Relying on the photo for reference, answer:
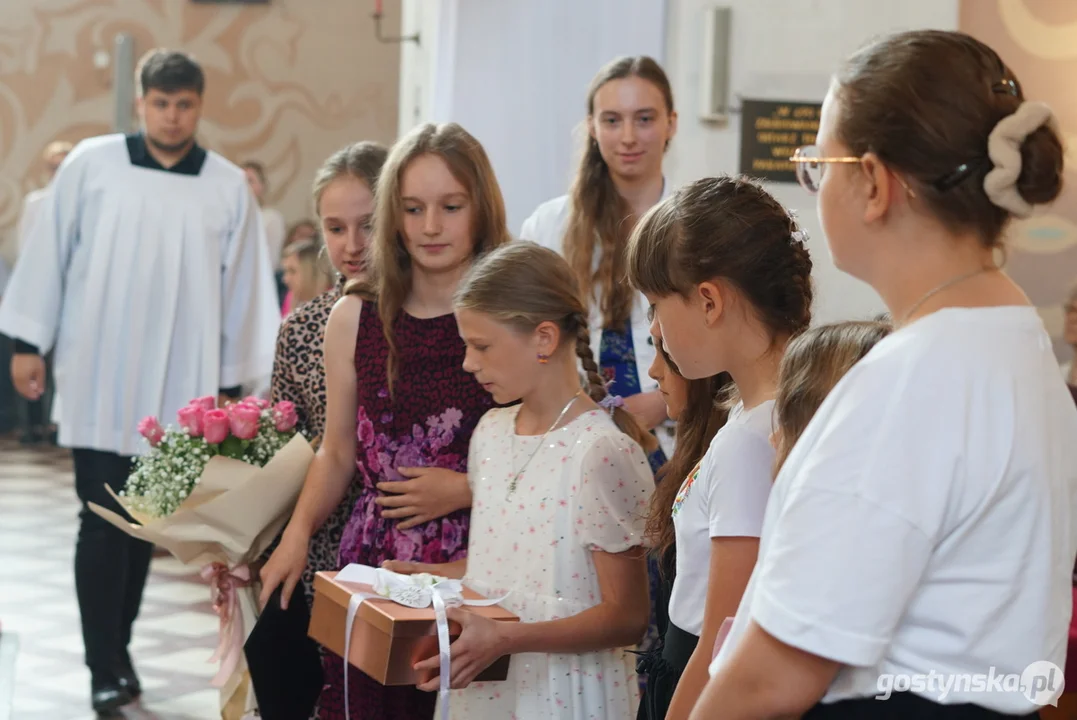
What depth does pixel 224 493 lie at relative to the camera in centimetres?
248

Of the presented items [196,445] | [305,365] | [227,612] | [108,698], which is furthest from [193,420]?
[108,698]

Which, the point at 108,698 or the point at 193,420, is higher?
the point at 193,420

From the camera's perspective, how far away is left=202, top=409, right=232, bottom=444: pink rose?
2592mm

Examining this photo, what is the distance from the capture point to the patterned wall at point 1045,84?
4.40 metres

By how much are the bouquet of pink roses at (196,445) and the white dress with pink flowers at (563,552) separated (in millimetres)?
667

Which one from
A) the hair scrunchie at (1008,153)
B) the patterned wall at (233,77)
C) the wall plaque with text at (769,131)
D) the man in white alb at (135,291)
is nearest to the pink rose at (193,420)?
the man in white alb at (135,291)

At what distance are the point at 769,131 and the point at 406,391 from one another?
2.20 metres

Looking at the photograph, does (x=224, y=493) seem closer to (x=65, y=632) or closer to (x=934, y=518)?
(x=934, y=518)

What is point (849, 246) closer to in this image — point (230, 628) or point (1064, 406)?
point (1064, 406)

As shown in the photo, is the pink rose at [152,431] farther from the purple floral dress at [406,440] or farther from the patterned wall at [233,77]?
the patterned wall at [233,77]

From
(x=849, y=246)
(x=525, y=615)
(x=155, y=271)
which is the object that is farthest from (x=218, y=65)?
(x=849, y=246)

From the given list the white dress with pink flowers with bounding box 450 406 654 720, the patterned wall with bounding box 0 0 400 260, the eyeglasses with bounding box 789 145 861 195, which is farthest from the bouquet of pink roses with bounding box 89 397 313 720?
the patterned wall with bounding box 0 0 400 260

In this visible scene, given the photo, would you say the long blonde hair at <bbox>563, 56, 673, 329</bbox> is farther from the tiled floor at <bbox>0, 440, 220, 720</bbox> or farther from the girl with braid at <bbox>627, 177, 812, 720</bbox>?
Answer: the tiled floor at <bbox>0, 440, 220, 720</bbox>

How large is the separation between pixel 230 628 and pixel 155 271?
5.88 ft
